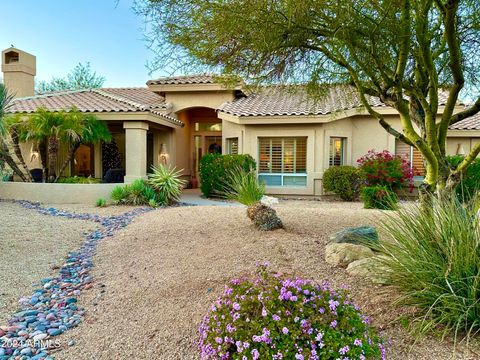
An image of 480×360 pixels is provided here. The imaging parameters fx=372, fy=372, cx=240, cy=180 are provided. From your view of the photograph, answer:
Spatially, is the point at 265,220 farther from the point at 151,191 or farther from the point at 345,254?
the point at 151,191

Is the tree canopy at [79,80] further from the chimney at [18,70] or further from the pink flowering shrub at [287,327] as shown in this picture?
the pink flowering shrub at [287,327]

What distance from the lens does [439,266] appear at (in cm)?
359

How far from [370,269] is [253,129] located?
13.0m

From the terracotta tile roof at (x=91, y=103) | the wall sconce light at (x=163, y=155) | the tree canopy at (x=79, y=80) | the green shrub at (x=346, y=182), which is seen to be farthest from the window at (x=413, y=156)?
the tree canopy at (x=79, y=80)

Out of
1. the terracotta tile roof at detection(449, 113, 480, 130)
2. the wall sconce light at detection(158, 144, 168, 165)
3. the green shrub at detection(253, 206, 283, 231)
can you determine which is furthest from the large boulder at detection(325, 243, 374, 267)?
the terracotta tile roof at detection(449, 113, 480, 130)

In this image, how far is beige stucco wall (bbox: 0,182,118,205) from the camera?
14.1m

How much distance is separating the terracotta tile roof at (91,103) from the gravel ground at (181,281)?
844 cm

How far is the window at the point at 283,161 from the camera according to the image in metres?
17.0

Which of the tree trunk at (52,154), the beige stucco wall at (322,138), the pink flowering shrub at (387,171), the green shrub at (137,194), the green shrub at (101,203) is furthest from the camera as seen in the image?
the beige stucco wall at (322,138)

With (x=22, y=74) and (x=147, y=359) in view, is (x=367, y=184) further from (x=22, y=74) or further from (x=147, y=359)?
(x=22, y=74)

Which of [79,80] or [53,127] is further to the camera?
[79,80]

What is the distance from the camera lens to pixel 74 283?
5504mm

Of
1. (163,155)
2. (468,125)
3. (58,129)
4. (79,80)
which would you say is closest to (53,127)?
(58,129)

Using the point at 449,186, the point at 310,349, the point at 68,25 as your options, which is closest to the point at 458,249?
the point at 310,349
